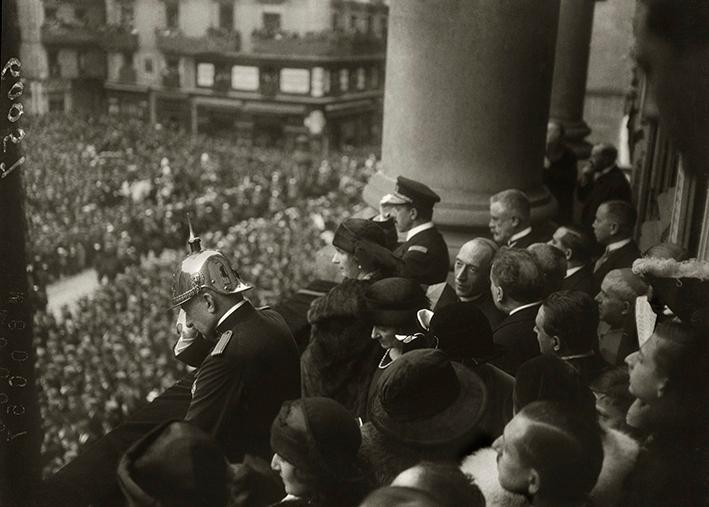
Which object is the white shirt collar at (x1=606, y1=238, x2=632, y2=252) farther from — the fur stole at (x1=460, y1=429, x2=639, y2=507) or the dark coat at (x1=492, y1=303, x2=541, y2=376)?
the fur stole at (x1=460, y1=429, x2=639, y2=507)

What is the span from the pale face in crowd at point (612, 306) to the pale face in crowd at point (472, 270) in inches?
29.2

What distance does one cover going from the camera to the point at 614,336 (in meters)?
4.07

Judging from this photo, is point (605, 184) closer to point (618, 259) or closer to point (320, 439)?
point (618, 259)

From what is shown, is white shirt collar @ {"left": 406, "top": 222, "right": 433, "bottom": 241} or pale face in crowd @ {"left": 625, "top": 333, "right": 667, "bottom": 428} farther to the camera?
white shirt collar @ {"left": 406, "top": 222, "right": 433, "bottom": 241}

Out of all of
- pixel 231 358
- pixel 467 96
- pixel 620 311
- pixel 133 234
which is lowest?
pixel 133 234

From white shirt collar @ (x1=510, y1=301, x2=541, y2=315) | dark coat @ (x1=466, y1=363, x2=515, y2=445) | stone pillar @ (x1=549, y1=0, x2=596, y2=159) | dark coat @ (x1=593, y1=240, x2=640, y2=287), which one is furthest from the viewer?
stone pillar @ (x1=549, y1=0, x2=596, y2=159)

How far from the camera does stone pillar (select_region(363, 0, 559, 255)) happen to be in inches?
224

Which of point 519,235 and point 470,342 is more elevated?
point 470,342

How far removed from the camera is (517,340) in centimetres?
379

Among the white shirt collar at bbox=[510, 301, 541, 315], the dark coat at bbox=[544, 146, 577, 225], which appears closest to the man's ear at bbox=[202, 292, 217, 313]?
the white shirt collar at bbox=[510, 301, 541, 315]

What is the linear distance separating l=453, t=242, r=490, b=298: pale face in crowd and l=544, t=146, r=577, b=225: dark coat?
574 cm

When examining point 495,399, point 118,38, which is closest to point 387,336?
point 495,399

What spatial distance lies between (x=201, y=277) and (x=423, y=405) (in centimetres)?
133

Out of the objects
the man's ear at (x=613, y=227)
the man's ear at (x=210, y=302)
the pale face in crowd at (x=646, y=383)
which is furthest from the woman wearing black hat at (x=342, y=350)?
the man's ear at (x=613, y=227)
